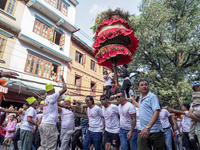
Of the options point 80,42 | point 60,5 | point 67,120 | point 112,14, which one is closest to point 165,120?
point 67,120

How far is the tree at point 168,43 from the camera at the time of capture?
1145 centimetres

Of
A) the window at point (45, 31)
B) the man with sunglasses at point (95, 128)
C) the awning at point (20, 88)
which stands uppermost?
the window at point (45, 31)

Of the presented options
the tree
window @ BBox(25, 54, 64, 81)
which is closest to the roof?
window @ BBox(25, 54, 64, 81)

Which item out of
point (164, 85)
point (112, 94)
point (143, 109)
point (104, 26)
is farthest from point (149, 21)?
point (143, 109)

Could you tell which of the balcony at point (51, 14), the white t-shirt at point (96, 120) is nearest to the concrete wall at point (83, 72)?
the balcony at point (51, 14)

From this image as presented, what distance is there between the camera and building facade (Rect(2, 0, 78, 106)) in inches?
452

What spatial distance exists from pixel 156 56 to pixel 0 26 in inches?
490

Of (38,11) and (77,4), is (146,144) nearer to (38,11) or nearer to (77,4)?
(38,11)

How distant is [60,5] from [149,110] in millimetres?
15882

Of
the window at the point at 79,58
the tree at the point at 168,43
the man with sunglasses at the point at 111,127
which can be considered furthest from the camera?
the window at the point at 79,58

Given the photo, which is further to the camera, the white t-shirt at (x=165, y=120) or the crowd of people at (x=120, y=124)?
the white t-shirt at (x=165, y=120)

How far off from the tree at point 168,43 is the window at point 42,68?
718 centimetres

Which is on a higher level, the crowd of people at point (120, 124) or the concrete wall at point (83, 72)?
the concrete wall at point (83, 72)

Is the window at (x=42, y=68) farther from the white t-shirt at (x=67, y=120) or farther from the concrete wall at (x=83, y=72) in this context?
the white t-shirt at (x=67, y=120)
